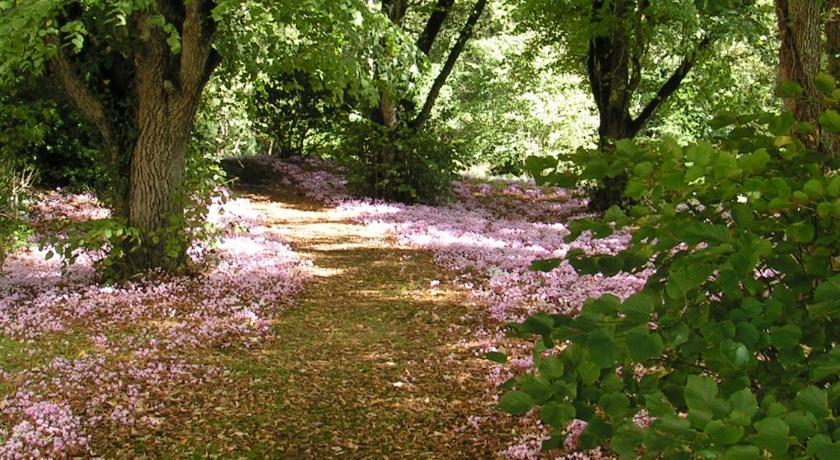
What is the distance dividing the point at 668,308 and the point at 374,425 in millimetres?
3973

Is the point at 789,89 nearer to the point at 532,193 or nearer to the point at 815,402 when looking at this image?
the point at 815,402

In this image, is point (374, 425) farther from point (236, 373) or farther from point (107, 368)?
point (107, 368)

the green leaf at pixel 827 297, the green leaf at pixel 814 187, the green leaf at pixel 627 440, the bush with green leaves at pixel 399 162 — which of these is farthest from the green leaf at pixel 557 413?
the bush with green leaves at pixel 399 162

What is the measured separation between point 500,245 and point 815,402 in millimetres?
10801

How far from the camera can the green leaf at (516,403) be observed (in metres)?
1.98

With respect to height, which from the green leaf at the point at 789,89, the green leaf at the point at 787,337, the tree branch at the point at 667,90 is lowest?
the green leaf at the point at 787,337

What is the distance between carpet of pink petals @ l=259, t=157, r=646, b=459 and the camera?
24.1 feet

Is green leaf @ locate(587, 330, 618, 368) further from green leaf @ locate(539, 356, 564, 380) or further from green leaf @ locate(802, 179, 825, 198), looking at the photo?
green leaf @ locate(802, 179, 825, 198)

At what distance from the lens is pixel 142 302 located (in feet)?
27.5

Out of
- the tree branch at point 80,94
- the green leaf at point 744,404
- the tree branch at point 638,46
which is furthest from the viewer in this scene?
the tree branch at point 638,46

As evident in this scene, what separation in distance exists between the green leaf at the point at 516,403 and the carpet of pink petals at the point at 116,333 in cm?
407

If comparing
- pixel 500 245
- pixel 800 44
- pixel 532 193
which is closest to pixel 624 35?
pixel 500 245

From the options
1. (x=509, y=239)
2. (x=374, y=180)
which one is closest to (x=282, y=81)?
(x=374, y=180)

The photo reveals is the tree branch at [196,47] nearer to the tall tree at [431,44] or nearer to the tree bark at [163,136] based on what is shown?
the tree bark at [163,136]
